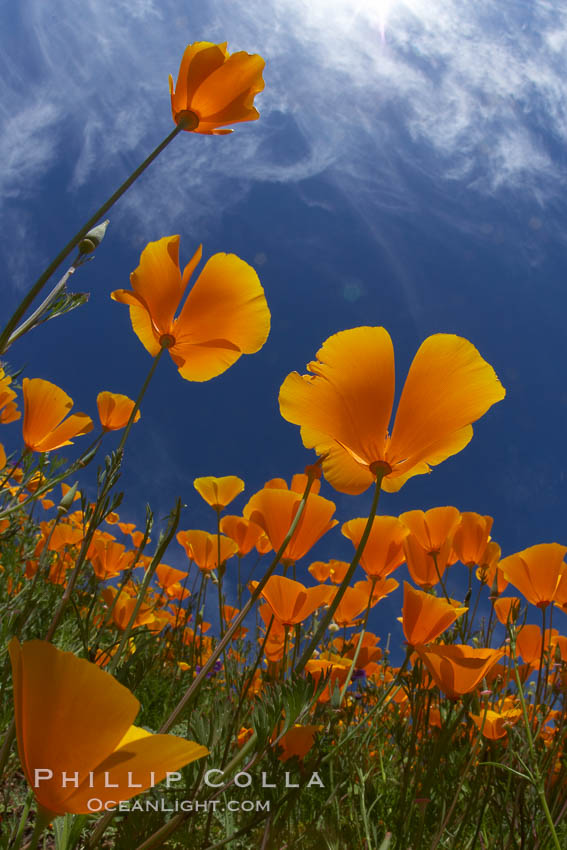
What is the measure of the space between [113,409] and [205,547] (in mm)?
769

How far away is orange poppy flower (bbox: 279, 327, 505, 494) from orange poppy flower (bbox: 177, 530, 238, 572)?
125 centimetres

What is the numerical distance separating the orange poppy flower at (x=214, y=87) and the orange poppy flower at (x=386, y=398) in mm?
667

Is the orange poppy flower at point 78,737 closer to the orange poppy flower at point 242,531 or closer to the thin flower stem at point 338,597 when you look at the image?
the thin flower stem at point 338,597

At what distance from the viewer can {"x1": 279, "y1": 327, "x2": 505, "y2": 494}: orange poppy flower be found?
3.13 ft

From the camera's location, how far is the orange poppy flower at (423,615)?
142 centimetres

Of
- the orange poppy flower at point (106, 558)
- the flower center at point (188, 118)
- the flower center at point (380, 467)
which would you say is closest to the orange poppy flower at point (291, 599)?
the flower center at point (380, 467)

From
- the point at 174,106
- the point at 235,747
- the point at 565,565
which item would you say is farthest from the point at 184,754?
the point at 565,565

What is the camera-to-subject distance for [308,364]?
1025 mm

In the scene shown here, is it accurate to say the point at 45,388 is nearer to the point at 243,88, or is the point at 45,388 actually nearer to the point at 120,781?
the point at 243,88

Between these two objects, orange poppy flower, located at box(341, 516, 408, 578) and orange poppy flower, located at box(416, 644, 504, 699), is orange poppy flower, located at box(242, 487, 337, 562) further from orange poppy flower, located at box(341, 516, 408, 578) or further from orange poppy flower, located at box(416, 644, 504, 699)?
orange poppy flower, located at box(416, 644, 504, 699)

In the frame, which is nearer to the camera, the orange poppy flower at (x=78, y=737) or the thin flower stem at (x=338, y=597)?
the orange poppy flower at (x=78, y=737)

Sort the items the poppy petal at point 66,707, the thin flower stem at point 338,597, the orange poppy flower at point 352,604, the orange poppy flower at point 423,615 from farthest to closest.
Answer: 1. the orange poppy flower at point 352,604
2. the orange poppy flower at point 423,615
3. the thin flower stem at point 338,597
4. the poppy petal at point 66,707

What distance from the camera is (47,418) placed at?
69.6 inches

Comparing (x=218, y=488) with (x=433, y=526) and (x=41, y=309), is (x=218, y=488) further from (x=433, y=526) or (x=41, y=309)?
(x=41, y=309)
